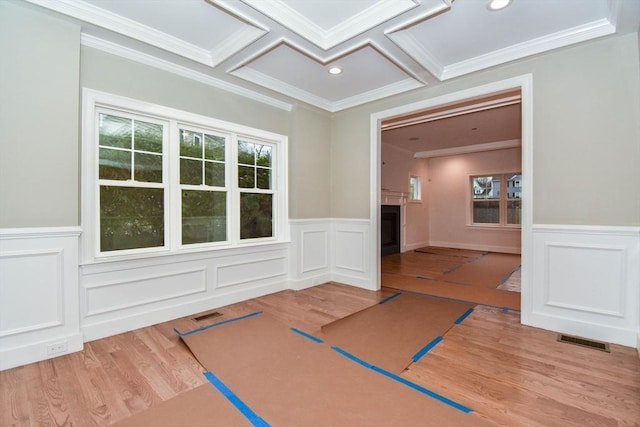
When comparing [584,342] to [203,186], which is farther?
[203,186]

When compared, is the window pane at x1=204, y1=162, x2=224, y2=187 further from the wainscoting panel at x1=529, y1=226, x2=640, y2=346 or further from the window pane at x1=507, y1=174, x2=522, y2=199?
the window pane at x1=507, y1=174, x2=522, y2=199

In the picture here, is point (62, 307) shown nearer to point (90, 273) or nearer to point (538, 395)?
point (90, 273)

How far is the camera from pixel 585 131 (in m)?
2.84

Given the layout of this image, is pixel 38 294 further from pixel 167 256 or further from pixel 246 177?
pixel 246 177

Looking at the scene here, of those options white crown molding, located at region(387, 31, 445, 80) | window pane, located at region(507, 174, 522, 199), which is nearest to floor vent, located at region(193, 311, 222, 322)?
white crown molding, located at region(387, 31, 445, 80)

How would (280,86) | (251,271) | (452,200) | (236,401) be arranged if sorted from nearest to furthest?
(236,401) < (280,86) < (251,271) < (452,200)

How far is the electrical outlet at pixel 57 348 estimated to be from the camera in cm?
241

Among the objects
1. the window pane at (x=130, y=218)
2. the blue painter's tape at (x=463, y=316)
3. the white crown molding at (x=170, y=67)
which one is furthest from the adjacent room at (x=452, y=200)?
the window pane at (x=130, y=218)

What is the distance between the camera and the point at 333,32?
2.82 metres

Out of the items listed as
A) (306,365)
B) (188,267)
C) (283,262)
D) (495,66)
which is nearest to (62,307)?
(188,267)

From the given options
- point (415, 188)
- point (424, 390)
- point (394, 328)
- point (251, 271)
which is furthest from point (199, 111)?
point (415, 188)

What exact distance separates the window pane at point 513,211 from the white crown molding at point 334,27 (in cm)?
730

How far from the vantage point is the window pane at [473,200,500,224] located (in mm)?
8281

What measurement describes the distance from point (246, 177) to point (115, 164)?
153 cm
